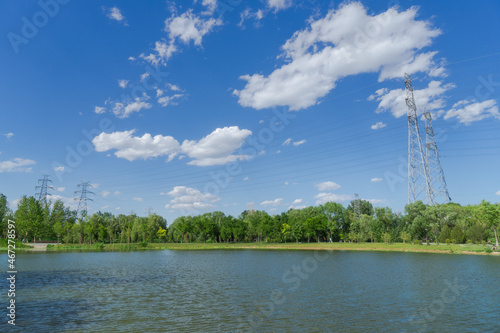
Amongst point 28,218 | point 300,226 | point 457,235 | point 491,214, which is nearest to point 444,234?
point 457,235

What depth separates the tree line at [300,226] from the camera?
93175 millimetres

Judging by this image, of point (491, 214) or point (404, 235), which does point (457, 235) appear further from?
point (404, 235)

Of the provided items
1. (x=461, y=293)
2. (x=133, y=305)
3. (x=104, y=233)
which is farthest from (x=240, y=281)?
(x=104, y=233)

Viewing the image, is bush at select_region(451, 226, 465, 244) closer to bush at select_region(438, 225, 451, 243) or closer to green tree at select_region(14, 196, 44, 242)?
bush at select_region(438, 225, 451, 243)

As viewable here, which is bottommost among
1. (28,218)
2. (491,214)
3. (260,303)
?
(260,303)

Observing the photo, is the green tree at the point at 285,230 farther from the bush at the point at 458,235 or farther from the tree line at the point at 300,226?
the bush at the point at 458,235

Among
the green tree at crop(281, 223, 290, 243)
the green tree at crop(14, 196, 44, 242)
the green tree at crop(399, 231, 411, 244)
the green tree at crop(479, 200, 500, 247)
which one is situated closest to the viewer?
the green tree at crop(479, 200, 500, 247)

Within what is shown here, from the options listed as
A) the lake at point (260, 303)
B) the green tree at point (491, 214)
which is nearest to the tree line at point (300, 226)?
the green tree at point (491, 214)

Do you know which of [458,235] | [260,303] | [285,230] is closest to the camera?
[260,303]

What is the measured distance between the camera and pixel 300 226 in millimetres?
127438

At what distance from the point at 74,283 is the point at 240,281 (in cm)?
1916

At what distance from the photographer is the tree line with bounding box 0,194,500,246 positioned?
93.2 m

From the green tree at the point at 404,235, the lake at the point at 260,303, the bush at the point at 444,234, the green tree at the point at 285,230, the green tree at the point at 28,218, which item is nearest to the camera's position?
the lake at the point at 260,303

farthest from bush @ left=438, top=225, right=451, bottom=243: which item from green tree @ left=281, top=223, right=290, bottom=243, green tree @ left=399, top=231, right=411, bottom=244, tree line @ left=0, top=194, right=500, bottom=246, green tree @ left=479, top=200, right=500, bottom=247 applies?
green tree @ left=281, top=223, right=290, bottom=243
